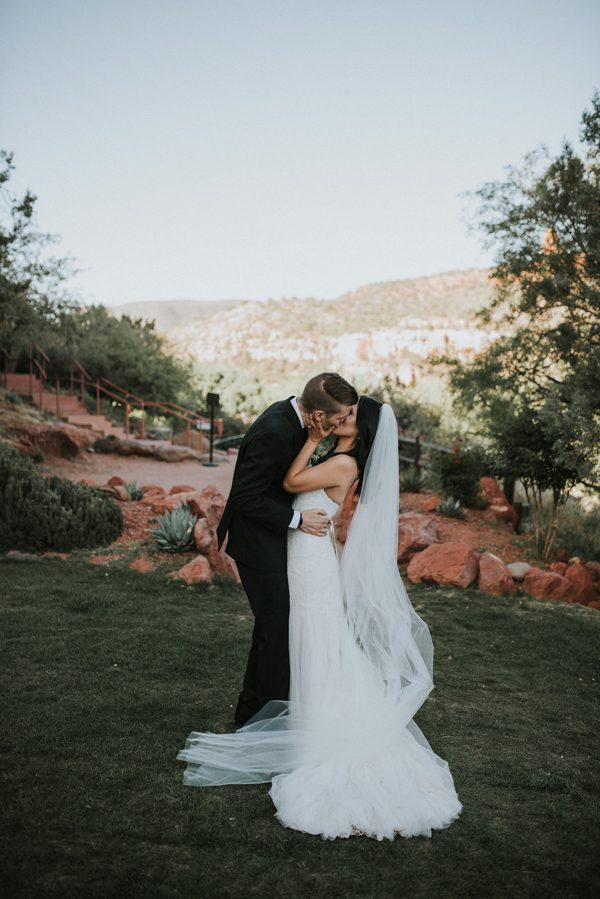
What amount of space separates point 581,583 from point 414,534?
1.98 m

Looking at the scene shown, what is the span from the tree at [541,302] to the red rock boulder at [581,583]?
3.98 ft

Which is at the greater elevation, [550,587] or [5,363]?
[5,363]

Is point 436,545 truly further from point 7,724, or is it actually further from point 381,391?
point 381,391

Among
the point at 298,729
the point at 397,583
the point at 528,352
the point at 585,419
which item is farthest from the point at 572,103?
the point at 298,729

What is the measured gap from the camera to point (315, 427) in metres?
3.57

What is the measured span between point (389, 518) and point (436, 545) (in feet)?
14.0

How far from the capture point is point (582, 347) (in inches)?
422

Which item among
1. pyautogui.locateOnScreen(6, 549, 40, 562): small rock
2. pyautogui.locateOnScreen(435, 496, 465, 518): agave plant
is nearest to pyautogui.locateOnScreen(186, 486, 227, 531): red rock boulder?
pyautogui.locateOnScreen(6, 549, 40, 562): small rock

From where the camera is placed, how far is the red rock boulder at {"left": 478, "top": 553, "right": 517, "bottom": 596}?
745 centimetres

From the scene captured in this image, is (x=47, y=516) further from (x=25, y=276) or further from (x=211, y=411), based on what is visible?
(x=25, y=276)

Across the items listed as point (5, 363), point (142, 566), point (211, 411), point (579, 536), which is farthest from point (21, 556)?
point (5, 363)

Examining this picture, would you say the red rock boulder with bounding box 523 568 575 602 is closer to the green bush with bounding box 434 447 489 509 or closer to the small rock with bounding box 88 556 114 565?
the green bush with bounding box 434 447 489 509

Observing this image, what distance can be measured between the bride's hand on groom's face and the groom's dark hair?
0.11 ft

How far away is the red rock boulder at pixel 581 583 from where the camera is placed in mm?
7629
